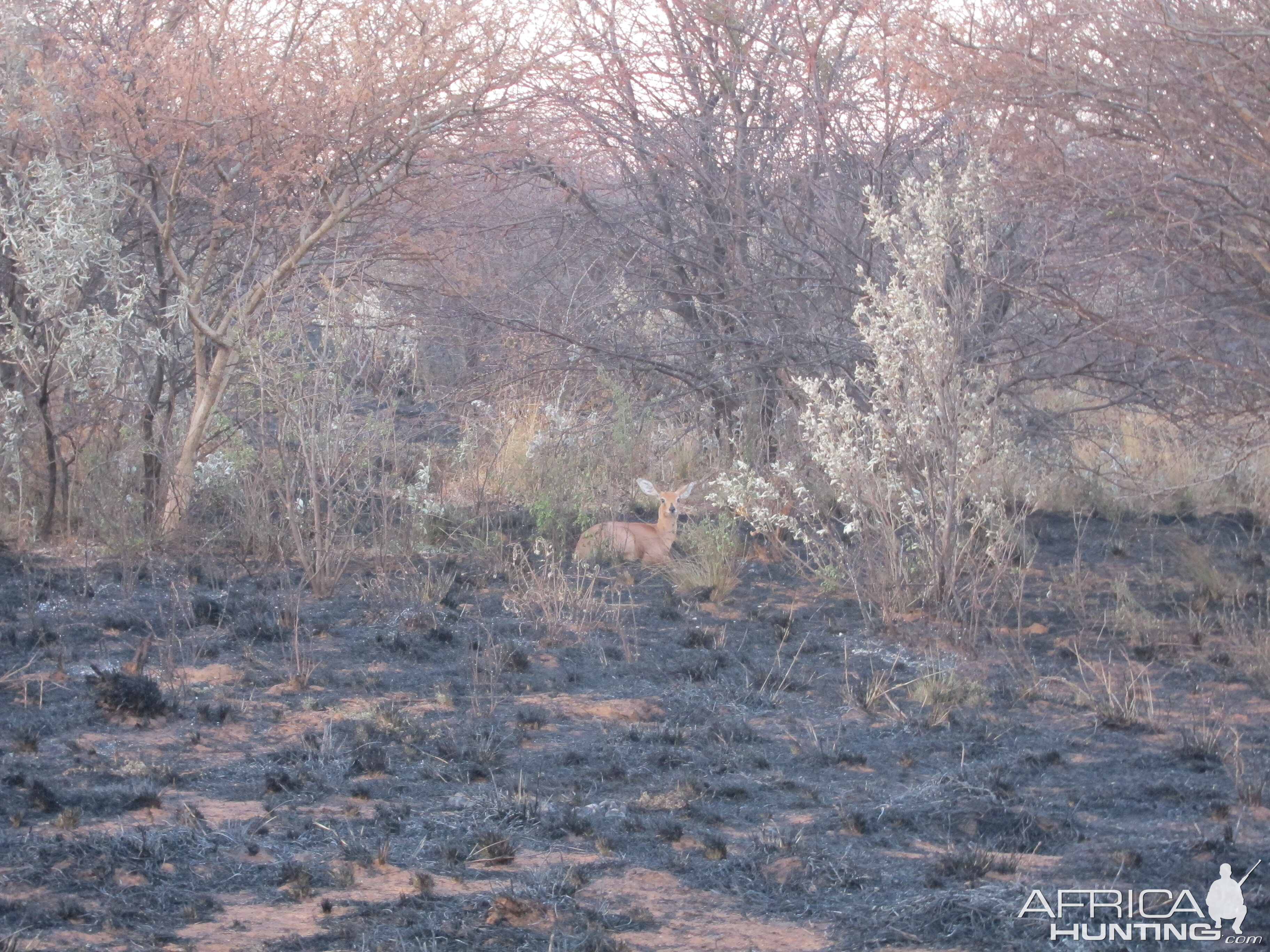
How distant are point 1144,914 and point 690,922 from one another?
4.44ft

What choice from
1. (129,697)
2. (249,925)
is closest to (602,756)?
(249,925)

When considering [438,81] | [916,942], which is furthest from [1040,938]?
[438,81]

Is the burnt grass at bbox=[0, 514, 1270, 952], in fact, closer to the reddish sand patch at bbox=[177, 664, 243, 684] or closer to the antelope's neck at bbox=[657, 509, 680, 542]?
the reddish sand patch at bbox=[177, 664, 243, 684]

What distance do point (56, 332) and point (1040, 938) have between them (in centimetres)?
687

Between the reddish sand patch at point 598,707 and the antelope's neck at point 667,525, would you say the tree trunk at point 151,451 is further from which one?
the reddish sand patch at point 598,707

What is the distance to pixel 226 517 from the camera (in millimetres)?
8844

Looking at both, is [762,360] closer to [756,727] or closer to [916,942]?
[756,727]

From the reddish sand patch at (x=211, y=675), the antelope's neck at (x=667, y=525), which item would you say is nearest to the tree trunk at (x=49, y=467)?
the reddish sand patch at (x=211, y=675)

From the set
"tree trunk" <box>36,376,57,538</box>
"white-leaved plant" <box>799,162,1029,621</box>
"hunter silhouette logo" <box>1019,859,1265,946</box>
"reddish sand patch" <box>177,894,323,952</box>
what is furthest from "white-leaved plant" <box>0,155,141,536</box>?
"hunter silhouette logo" <box>1019,859,1265,946</box>

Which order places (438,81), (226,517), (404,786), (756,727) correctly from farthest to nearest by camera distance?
(226,517) → (438,81) → (756,727) → (404,786)

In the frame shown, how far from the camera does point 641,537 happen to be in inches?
341

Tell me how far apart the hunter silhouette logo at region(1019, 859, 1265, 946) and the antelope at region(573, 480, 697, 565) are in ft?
15.7

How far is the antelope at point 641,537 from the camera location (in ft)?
28.0

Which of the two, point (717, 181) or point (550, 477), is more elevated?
point (717, 181)
